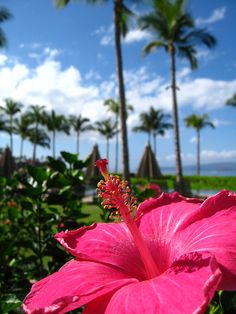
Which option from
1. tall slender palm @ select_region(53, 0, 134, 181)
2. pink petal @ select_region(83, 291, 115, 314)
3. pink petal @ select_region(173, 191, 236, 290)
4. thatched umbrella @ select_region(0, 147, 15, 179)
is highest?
tall slender palm @ select_region(53, 0, 134, 181)

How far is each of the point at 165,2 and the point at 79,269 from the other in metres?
18.3

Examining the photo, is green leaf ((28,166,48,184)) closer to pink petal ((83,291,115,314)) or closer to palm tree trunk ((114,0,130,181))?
pink petal ((83,291,115,314))

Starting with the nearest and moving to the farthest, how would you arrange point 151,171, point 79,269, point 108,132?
1. point 79,269
2. point 151,171
3. point 108,132

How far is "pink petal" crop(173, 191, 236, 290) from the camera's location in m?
0.60

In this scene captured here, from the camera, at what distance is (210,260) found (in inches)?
23.0

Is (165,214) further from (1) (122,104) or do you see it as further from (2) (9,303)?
(1) (122,104)

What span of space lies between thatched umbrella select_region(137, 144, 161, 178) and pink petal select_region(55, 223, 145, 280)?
84.8 feet

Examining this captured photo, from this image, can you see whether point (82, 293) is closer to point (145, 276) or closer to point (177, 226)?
point (145, 276)

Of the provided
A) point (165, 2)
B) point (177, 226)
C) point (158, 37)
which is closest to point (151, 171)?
point (158, 37)

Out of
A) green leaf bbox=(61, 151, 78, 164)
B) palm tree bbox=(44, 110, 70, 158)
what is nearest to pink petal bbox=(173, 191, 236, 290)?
green leaf bbox=(61, 151, 78, 164)

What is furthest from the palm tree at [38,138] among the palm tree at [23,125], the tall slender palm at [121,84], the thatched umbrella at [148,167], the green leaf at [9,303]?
the green leaf at [9,303]

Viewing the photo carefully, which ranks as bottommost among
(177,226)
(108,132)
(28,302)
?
(28,302)

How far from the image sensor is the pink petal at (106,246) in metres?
0.78

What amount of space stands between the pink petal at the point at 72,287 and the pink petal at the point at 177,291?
0.04 metres
